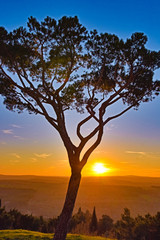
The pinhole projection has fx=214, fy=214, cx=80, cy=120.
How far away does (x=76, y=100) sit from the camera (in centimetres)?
1346

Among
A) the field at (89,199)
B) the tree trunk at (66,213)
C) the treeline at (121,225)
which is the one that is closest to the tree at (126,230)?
the treeline at (121,225)

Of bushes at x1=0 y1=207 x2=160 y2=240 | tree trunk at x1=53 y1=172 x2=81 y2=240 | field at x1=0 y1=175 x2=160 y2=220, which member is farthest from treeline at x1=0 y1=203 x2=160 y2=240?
field at x1=0 y1=175 x2=160 y2=220

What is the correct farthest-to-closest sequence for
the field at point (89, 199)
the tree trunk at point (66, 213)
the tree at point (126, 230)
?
the field at point (89, 199)
the tree at point (126, 230)
the tree trunk at point (66, 213)

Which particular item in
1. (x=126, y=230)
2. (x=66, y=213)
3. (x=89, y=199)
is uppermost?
(x=66, y=213)

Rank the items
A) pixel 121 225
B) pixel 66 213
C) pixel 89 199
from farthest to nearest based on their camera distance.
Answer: pixel 89 199
pixel 121 225
pixel 66 213

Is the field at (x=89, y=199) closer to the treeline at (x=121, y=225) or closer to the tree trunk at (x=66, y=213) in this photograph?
the treeline at (x=121, y=225)

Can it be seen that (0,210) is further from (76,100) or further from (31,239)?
(76,100)

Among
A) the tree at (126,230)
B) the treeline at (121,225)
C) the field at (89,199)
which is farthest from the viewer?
the field at (89,199)

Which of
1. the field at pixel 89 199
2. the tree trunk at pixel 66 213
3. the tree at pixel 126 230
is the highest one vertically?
the tree trunk at pixel 66 213

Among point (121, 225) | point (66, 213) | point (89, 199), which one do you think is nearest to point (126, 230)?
point (121, 225)

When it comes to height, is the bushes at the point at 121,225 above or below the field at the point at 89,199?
above

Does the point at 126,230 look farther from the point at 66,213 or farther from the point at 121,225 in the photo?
the point at 66,213

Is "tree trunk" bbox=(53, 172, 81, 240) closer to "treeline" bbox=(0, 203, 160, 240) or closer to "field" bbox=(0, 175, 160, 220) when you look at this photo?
"treeline" bbox=(0, 203, 160, 240)

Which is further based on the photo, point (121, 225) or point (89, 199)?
point (89, 199)
